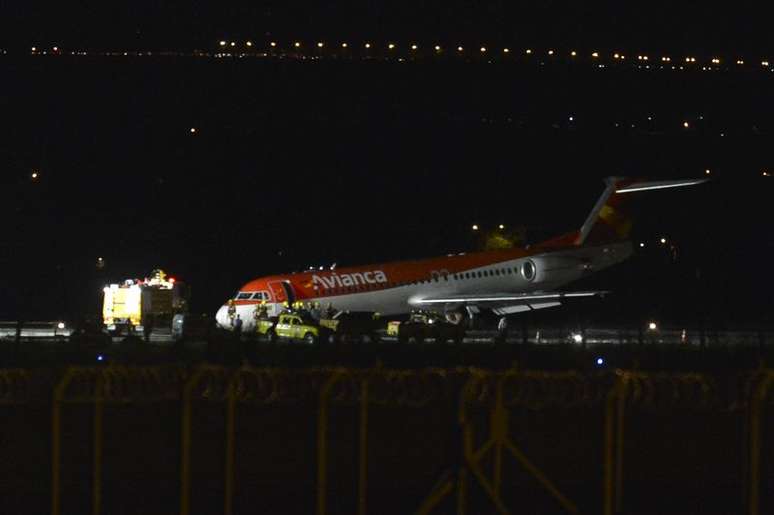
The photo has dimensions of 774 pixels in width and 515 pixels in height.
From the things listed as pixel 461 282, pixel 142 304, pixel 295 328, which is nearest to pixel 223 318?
pixel 142 304

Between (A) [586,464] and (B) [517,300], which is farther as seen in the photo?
(B) [517,300]

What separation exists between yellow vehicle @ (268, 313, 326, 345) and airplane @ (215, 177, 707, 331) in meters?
3.24

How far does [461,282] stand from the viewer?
57625mm

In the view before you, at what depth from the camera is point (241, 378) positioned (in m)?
24.3

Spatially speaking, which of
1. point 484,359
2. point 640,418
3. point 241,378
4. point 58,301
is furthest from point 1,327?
point 640,418

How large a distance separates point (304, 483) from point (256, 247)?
8044cm

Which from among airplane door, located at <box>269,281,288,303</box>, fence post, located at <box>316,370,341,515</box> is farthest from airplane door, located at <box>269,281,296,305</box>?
fence post, located at <box>316,370,341,515</box>

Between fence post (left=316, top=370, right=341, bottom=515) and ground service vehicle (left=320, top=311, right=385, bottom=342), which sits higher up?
ground service vehicle (left=320, top=311, right=385, bottom=342)

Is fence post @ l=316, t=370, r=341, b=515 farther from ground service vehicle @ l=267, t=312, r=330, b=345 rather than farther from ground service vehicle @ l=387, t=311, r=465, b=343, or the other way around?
ground service vehicle @ l=387, t=311, r=465, b=343

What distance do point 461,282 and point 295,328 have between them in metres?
14.5

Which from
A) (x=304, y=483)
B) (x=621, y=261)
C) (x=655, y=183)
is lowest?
(x=304, y=483)

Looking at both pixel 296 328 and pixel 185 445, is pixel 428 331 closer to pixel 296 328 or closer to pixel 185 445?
pixel 296 328

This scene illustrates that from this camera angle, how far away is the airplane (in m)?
52.2

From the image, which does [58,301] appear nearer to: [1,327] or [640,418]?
[1,327]
